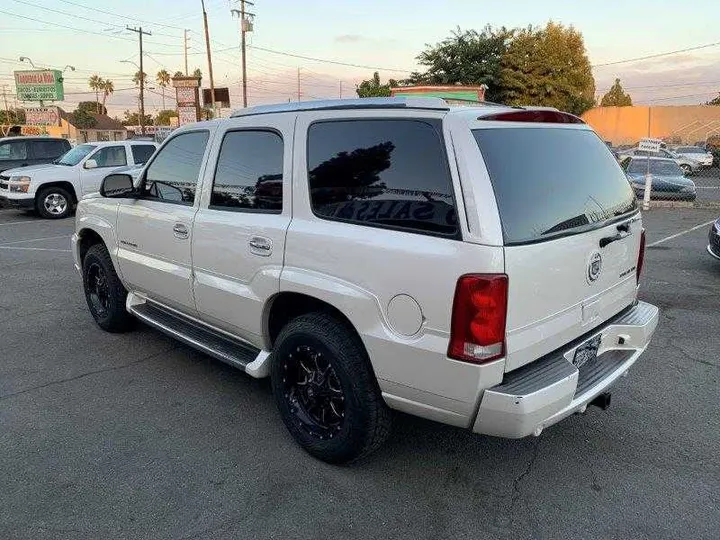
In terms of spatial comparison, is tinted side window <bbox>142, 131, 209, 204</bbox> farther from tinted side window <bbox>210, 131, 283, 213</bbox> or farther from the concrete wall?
the concrete wall

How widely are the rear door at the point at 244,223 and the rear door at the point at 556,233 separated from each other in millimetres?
1264

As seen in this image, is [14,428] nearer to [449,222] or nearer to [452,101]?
[449,222]

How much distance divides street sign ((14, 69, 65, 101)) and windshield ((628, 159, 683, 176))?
37.6m

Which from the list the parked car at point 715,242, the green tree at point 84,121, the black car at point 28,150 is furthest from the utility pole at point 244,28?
the green tree at point 84,121

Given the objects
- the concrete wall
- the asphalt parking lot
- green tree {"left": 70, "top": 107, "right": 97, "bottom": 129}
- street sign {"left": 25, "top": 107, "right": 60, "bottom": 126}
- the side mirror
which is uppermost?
green tree {"left": 70, "top": 107, "right": 97, "bottom": 129}

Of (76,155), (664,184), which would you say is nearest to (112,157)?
(76,155)

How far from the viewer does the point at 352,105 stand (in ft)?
9.83

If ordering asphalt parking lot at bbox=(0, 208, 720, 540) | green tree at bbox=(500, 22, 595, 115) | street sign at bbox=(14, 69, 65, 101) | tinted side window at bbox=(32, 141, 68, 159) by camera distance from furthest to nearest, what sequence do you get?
1. green tree at bbox=(500, 22, 595, 115)
2. street sign at bbox=(14, 69, 65, 101)
3. tinted side window at bbox=(32, 141, 68, 159)
4. asphalt parking lot at bbox=(0, 208, 720, 540)

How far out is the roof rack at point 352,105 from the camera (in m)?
2.69

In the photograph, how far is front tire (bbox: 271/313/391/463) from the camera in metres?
2.81

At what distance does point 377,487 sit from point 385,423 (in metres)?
0.35

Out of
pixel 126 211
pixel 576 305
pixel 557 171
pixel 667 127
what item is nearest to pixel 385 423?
pixel 576 305

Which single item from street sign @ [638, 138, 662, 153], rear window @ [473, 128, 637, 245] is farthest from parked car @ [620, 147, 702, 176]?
rear window @ [473, 128, 637, 245]

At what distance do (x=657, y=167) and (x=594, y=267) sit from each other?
15608mm
